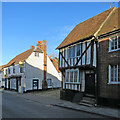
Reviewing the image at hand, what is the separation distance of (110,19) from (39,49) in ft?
52.6

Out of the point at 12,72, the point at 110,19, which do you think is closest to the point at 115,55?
the point at 110,19

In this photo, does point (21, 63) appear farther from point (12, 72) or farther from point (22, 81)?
point (12, 72)

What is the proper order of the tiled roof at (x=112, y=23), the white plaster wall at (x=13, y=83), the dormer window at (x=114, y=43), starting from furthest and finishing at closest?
1. the white plaster wall at (x=13, y=83)
2. the tiled roof at (x=112, y=23)
3. the dormer window at (x=114, y=43)

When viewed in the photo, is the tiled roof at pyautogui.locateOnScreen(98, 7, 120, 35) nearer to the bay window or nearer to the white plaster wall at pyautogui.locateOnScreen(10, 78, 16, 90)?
the bay window

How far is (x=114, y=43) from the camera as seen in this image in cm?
1116

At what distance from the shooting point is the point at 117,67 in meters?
10.6

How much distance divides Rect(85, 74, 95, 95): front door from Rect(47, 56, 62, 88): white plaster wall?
582 inches

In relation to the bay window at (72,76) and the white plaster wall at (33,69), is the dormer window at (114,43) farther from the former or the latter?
the white plaster wall at (33,69)

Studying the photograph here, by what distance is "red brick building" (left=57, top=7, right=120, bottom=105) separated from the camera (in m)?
10.9

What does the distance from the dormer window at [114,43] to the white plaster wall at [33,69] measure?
16.7 m

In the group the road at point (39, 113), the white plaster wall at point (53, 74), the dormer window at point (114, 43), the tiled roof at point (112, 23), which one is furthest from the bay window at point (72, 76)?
the white plaster wall at point (53, 74)

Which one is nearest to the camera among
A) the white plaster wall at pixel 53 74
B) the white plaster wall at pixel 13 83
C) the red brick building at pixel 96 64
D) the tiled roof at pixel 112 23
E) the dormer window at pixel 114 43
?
the dormer window at pixel 114 43

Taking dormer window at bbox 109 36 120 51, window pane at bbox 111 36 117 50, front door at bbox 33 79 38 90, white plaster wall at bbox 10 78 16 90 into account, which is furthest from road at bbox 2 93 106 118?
white plaster wall at bbox 10 78 16 90

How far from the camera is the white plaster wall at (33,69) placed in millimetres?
24283
